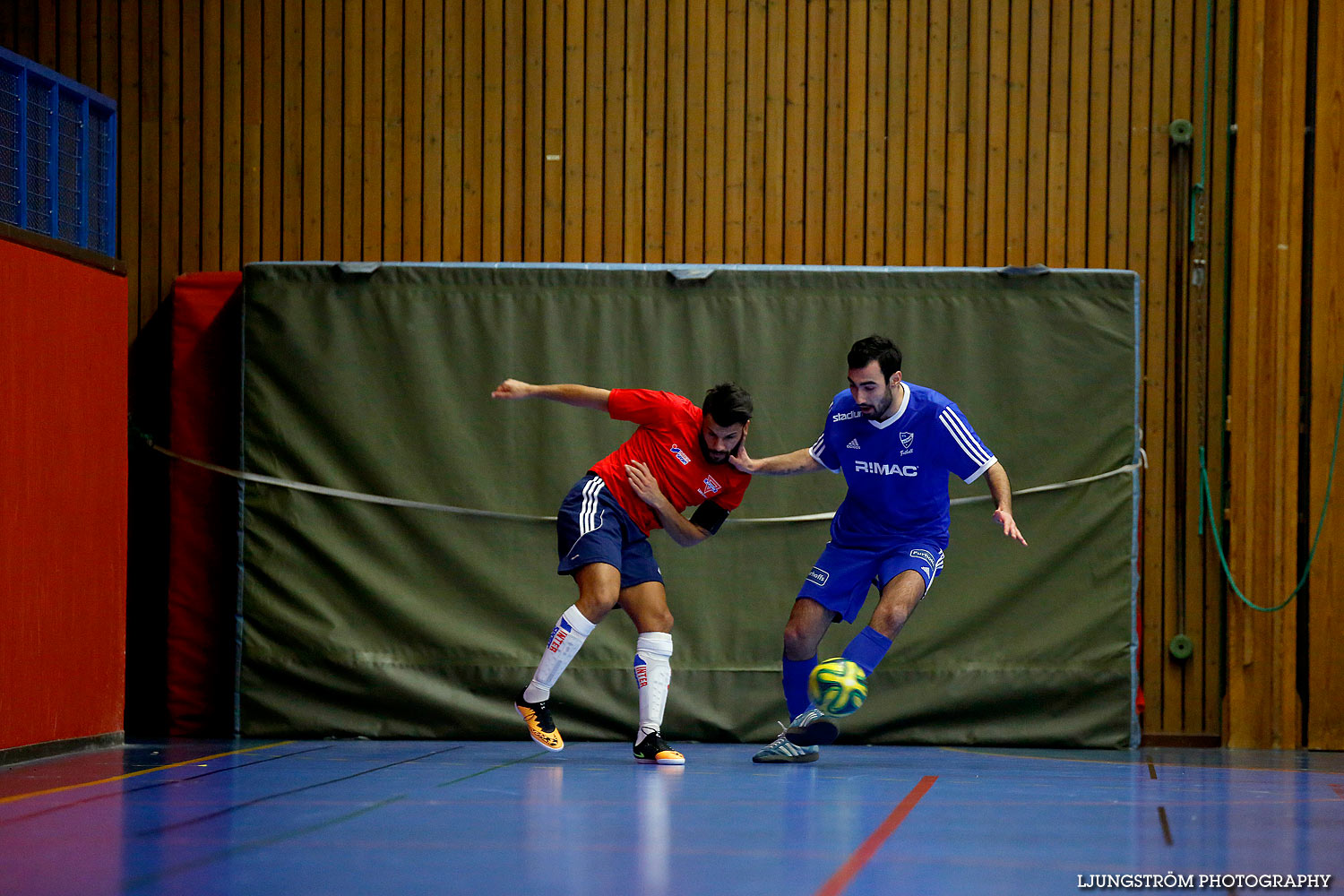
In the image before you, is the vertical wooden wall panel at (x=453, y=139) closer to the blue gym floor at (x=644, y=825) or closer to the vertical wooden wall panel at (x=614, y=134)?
the vertical wooden wall panel at (x=614, y=134)

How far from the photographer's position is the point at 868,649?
20.9ft

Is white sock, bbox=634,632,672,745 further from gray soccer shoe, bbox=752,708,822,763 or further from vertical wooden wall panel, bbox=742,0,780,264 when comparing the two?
vertical wooden wall panel, bbox=742,0,780,264

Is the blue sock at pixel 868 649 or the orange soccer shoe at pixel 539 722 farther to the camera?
the orange soccer shoe at pixel 539 722

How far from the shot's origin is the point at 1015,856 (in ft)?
12.8

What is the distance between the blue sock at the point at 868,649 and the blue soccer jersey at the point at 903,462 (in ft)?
1.47

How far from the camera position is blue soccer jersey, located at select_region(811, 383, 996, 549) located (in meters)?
6.52

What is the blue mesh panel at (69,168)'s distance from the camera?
7492 millimetres

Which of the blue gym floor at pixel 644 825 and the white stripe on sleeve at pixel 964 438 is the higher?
the white stripe on sleeve at pixel 964 438

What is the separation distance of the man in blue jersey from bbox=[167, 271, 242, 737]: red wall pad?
3.49 m

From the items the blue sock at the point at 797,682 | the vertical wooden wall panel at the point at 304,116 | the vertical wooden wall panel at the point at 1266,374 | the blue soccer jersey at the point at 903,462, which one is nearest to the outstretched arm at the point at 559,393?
the blue soccer jersey at the point at 903,462

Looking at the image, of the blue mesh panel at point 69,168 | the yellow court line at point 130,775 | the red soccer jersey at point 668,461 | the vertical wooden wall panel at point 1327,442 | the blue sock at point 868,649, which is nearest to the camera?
the yellow court line at point 130,775

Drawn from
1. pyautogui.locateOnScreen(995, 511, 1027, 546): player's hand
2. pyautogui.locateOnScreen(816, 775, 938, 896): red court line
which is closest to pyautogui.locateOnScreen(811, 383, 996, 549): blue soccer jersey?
pyautogui.locateOnScreen(995, 511, 1027, 546): player's hand

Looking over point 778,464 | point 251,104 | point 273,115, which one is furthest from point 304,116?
point 778,464

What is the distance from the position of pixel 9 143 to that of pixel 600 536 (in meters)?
3.46
